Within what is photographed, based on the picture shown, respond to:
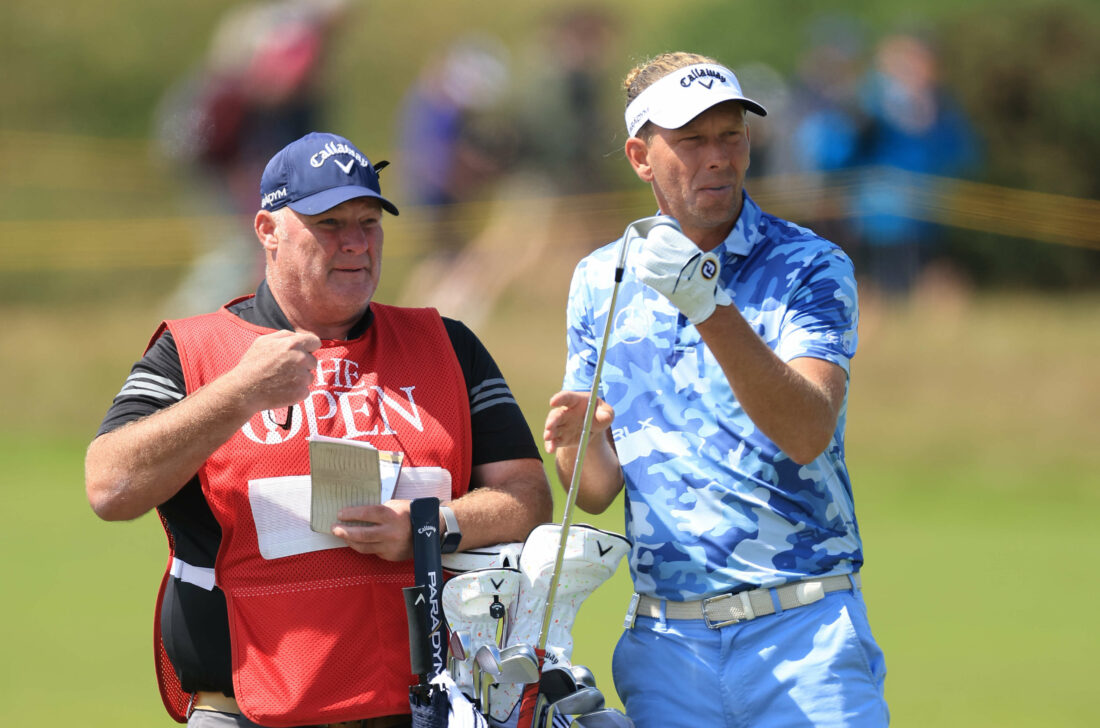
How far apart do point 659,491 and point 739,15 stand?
14520mm

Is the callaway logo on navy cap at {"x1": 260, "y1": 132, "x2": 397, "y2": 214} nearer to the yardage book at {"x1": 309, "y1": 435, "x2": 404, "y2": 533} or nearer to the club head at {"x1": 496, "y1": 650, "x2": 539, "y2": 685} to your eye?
Answer: the yardage book at {"x1": 309, "y1": 435, "x2": 404, "y2": 533}

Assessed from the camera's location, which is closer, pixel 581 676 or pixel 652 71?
pixel 581 676

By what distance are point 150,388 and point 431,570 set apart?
0.75m

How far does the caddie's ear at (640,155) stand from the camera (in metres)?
3.69

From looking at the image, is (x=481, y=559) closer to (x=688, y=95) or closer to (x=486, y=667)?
(x=486, y=667)

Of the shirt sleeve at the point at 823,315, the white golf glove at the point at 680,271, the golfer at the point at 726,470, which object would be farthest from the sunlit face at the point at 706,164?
the white golf glove at the point at 680,271

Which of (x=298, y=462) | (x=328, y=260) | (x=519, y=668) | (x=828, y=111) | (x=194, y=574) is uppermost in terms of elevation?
(x=828, y=111)

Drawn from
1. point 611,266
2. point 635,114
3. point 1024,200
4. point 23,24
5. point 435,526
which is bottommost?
point 435,526

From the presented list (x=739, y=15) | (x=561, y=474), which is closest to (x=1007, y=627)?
(x=561, y=474)

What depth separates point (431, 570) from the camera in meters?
3.32

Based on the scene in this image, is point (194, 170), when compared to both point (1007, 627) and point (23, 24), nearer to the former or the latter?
point (23, 24)

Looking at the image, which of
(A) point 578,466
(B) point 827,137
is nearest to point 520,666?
(A) point 578,466

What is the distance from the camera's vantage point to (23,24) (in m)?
21.5

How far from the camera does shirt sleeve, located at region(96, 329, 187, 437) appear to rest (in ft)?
11.1
